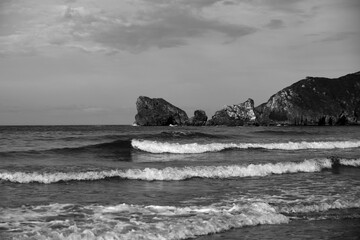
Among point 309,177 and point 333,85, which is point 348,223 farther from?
point 333,85

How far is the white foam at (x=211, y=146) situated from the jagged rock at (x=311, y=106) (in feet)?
238

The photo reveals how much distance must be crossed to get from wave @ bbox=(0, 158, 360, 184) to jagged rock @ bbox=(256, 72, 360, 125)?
8978cm

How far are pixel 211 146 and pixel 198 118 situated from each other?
8567cm

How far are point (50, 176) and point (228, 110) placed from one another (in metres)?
101

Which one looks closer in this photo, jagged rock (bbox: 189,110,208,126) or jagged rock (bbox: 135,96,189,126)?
jagged rock (bbox: 135,96,189,126)

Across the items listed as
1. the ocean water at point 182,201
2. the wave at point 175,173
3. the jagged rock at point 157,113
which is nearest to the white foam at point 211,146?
the ocean water at point 182,201

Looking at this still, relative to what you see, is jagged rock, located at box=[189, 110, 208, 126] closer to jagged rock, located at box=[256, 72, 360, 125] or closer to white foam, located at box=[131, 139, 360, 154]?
jagged rock, located at box=[256, 72, 360, 125]

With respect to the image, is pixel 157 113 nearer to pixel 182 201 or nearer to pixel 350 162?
pixel 350 162

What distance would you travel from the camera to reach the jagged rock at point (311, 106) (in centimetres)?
10975

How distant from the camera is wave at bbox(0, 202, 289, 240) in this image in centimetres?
884

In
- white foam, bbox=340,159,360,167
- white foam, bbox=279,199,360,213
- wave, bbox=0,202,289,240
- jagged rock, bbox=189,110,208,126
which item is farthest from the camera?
jagged rock, bbox=189,110,208,126

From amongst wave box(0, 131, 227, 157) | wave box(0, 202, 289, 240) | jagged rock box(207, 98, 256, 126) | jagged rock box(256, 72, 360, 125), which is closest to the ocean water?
wave box(0, 202, 289, 240)

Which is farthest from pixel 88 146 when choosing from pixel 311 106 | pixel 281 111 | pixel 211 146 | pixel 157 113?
pixel 311 106

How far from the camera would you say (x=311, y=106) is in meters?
114
